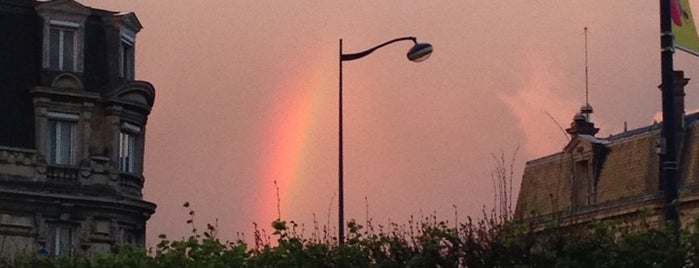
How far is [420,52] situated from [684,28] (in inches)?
574

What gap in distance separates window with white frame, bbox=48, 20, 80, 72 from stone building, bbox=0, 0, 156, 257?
0.03 metres

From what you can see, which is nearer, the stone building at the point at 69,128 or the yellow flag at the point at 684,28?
the yellow flag at the point at 684,28

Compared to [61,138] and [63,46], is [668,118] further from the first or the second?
[63,46]

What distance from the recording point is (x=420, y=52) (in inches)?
1957

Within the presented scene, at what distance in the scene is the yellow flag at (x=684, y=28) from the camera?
35.1m

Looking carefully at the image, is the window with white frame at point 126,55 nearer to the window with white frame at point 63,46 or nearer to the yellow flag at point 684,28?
the window with white frame at point 63,46

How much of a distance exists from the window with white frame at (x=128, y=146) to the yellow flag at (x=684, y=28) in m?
37.0

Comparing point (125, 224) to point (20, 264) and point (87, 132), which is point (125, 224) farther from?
point (20, 264)

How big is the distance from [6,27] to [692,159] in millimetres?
21840

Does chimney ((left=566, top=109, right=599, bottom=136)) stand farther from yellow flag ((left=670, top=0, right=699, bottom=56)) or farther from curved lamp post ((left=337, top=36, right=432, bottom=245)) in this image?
yellow flag ((left=670, top=0, right=699, bottom=56))

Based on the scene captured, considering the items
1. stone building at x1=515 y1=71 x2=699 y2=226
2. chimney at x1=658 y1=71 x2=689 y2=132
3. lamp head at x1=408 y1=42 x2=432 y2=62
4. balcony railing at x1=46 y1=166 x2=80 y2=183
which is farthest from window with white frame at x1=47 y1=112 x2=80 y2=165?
lamp head at x1=408 y1=42 x2=432 y2=62

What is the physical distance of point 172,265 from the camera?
145 ft

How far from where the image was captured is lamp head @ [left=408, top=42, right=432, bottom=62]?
49.6m

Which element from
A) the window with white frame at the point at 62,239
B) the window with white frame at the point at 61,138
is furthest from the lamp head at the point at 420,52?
the window with white frame at the point at 61,138
